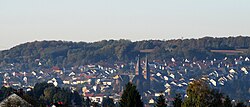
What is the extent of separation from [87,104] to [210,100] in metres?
41.3

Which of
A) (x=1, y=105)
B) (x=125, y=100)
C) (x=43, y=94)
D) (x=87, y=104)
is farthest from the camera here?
(x=43, y=94)

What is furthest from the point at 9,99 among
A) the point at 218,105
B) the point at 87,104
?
the point at 87,104

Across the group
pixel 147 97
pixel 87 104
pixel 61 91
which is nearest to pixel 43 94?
pixel 61 91

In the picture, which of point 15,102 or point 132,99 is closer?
point 15,102

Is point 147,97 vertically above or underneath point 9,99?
underneath

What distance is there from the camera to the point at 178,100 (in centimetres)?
4516

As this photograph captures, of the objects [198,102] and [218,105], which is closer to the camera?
[198,102]

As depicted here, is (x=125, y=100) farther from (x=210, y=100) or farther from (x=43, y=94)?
(x=43, y=94)

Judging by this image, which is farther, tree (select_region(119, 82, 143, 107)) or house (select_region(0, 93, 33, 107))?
tree (select_region(119, 82, 143, 107))

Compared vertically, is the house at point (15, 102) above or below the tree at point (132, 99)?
above

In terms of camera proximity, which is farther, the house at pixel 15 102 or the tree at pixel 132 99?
the tree at pixel 132 99

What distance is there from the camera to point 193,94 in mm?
39062

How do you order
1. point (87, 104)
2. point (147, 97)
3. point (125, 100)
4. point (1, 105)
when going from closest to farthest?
Result: 1. point (1, 105)
2. point (125, 100)
3. point (87, 104)
4. point (147, 97)

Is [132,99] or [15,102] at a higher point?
[15,102]
